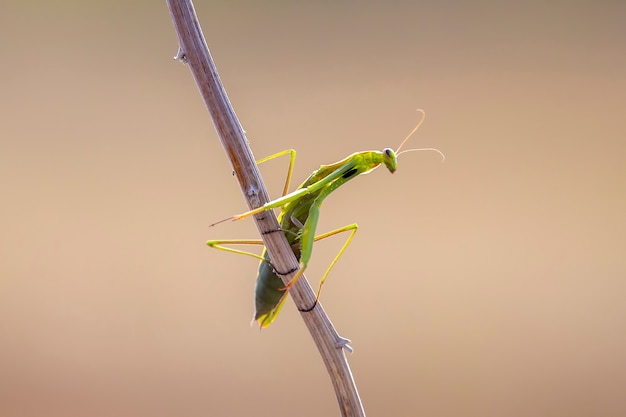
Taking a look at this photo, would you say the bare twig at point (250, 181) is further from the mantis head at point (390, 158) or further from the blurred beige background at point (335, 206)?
the blurred beige background at point (335, 206)

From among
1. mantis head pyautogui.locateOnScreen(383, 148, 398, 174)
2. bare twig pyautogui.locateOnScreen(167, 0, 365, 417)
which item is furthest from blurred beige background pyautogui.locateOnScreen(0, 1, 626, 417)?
bare twig pyautogui.locateOnScreen(167, 0, 365, 417)

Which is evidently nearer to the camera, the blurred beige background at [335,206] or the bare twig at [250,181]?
the bare twig at [250,181]

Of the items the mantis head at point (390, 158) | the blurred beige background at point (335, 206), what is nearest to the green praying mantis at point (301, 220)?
the mantis head at point (390, 158)

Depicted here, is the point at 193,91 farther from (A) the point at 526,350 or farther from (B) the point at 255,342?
(A) the point at 526,350

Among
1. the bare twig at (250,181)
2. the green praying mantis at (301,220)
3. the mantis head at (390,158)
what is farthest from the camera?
the mantis head at (390,158)

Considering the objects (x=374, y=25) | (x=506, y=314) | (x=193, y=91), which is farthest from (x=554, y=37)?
(x=193, y=91)

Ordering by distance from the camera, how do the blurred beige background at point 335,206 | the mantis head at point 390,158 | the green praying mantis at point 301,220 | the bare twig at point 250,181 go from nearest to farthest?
the bare twig at point 250,181 < the green praying mantis at point 301,220 < the mantis head at point 390,158 < the blurred beige background at point 335,206

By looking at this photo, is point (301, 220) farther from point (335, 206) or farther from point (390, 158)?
point (335, 206)
